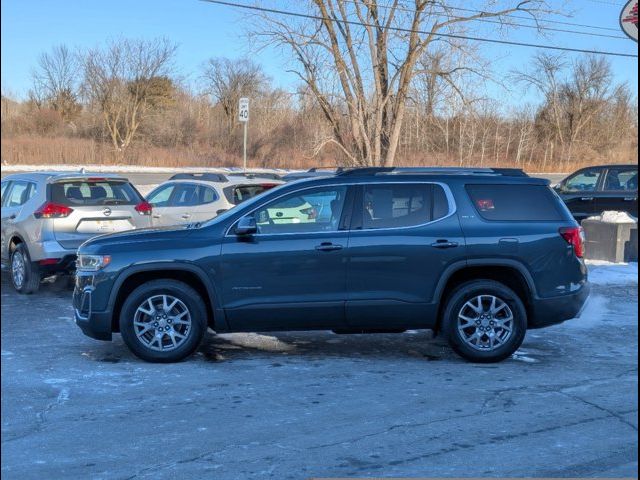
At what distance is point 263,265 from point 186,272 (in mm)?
718

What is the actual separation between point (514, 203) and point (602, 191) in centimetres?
1040

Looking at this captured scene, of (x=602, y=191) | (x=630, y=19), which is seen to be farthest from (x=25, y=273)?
(x=602, y=191)

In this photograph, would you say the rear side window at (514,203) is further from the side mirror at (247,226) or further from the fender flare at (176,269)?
the fender flare at (176,269)

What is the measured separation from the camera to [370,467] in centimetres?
451

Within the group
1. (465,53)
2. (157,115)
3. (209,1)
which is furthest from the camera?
(157,115)

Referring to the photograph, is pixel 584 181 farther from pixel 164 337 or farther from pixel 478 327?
pixel 164 337

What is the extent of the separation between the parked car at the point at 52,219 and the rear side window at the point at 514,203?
5016 mm

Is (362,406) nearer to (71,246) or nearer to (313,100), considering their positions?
(71,246)

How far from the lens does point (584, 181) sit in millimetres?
16984

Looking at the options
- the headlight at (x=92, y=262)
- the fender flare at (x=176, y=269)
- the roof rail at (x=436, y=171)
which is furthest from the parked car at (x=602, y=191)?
the headlight at (x=92, y=262)

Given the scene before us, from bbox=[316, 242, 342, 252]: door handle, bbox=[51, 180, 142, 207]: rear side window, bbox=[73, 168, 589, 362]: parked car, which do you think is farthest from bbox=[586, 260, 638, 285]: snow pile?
bbox=[51, 180, 142, 207]: rear side window

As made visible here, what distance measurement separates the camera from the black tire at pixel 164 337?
675cm

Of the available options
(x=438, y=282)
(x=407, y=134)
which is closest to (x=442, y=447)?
(x=438, y=282)

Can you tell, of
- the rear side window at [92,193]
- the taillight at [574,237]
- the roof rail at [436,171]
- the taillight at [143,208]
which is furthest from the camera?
the taillight at [143,208]
